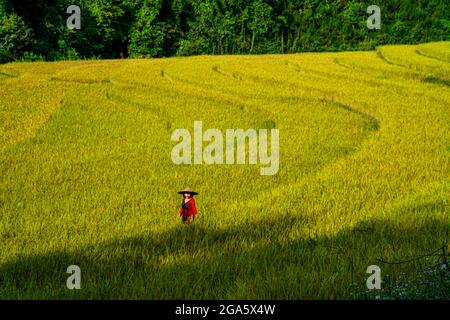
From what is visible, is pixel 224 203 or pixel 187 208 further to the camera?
pixel 224 203

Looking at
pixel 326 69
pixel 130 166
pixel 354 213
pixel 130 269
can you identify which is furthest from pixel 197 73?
pixel 130 269

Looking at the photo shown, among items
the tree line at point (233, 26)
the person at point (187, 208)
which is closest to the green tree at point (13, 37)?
the tree line at point (233, 26)

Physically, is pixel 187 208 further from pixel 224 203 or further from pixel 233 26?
pixel 233 26

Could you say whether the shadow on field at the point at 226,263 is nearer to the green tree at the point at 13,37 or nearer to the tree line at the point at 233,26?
the green tree at the point at 13,37

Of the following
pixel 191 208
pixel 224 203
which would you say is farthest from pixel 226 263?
pixel 224 203

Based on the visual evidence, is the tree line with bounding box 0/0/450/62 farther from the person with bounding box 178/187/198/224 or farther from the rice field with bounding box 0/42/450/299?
the person with bounding box 178/187/198/224

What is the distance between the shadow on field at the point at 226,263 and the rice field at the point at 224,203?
11 mm

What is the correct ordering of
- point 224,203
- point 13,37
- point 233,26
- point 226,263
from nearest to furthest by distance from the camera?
1. point 226,263
2. point 224,203
3. point 13,37
4. point 233,26

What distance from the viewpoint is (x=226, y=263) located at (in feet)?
11.7

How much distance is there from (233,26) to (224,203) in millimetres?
40978

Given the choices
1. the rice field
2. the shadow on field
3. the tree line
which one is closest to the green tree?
the tree line

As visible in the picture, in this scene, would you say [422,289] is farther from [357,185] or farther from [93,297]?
[357,185]

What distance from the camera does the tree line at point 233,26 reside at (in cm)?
3697
